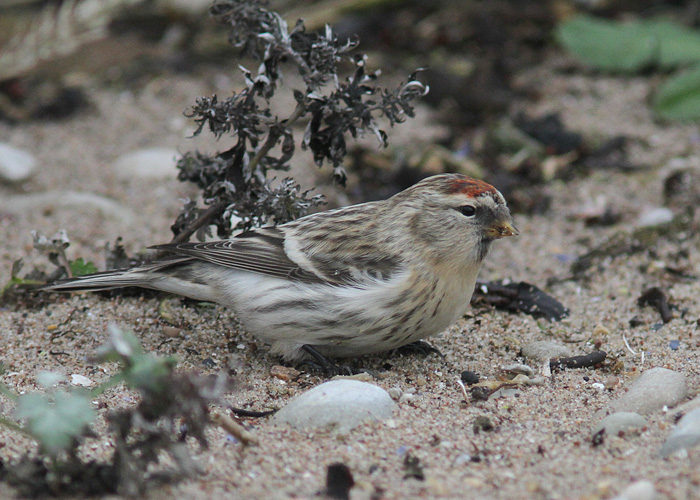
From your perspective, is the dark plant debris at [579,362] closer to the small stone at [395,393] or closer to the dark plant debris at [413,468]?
the small stone at [395,393]

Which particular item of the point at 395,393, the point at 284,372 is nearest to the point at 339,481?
the point at 395,393

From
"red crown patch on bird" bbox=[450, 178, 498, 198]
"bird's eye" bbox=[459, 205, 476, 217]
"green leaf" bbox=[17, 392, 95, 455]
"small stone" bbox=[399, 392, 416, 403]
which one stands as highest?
"red crown patch on bird" bbox=[450, 178, 498, 198]

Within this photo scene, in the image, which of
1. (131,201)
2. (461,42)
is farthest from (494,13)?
(131,201)

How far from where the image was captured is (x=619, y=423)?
3.04m

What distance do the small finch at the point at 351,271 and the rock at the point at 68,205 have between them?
158 cm

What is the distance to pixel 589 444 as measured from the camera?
2.99m

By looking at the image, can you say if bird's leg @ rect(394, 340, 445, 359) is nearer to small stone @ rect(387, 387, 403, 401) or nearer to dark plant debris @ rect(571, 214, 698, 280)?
small stone @ rect(387, 387, 403, 401)

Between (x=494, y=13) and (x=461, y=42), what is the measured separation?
1.82 feet

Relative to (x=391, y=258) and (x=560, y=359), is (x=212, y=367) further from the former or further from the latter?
(x=560, y=359)

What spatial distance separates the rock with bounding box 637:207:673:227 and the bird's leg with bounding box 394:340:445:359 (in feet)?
7.11

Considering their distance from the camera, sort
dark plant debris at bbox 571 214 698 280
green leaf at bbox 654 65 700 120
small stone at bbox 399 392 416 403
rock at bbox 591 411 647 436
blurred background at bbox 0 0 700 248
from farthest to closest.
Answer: green leaf at bbox 654 65 700 120, blurred background at bbox 0 0 700 248, dark plant debris at bbox 571 214 698 280, small stone at bbox 399 392 416 403, rock at bbox 591 411 647 436

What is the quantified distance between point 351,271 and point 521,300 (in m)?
1.15

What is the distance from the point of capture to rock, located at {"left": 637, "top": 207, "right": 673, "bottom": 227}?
5.48 meters

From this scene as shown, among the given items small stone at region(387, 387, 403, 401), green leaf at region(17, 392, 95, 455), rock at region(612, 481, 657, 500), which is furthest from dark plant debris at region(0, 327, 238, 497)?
rock at region(612, 481, 657, 500)
